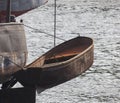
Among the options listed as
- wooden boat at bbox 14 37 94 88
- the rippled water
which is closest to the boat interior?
wooden boat at bbox 14 37 94 88

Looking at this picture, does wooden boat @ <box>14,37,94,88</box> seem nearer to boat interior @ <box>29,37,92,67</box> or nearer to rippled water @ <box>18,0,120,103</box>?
boat interior @ <box>29,37,92,67</box>

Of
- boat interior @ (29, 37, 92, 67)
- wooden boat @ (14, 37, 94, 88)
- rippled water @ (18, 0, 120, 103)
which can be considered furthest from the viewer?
rippled water @ (18, 0, 120, 103)

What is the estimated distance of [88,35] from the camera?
52.8 ft

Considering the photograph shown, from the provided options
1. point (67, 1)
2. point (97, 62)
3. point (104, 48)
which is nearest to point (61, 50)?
point (97, 62)

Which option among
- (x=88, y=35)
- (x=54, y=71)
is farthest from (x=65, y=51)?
(x=88, y=35)

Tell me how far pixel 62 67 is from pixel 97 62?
17.3ft

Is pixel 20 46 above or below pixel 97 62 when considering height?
above

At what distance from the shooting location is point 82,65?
7289 mm

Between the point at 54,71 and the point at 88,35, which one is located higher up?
the point at 54,71

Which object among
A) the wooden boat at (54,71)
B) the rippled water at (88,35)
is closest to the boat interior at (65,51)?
the wooden boat at (54,71)

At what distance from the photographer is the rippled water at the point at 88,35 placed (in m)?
9.13

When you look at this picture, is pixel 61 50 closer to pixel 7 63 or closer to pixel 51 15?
pixel 7 63

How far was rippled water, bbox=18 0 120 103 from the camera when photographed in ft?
30.0

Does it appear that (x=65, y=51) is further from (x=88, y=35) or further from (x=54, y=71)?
(x=88, y=35)
